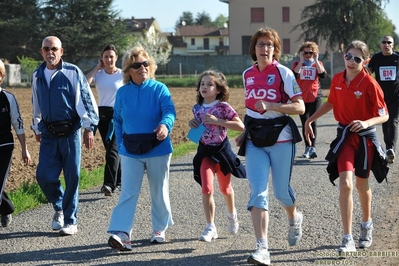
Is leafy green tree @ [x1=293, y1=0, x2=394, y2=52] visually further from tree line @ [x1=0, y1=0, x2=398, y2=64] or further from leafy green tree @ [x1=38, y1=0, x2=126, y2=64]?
leafy green tree @ [x1=38, y1=0, x2=126, y2=64]

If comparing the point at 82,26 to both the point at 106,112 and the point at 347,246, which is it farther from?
the point at 347,246

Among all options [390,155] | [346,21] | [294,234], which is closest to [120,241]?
[294,234]

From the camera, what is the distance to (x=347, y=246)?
6102 millimetres

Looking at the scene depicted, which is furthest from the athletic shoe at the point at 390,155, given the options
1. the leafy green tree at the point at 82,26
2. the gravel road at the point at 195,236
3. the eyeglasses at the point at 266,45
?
the leafy green tree at the point at 82,26

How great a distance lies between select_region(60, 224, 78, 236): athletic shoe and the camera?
7160 millimetres

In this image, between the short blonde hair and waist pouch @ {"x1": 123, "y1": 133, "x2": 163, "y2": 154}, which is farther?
the short blonde hair

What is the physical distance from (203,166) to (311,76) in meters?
5.71

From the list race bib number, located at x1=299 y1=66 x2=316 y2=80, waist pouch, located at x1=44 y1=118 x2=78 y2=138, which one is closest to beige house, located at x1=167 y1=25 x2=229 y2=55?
race bib number, located at x1=299 y1=66 x2=316 y2=80

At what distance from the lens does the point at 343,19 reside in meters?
56.2

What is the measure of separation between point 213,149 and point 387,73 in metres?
6.17

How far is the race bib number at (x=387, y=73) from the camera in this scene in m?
12.1

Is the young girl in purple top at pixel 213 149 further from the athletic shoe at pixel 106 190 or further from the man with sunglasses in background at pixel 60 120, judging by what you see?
the athletic shoe at pixel 106 190

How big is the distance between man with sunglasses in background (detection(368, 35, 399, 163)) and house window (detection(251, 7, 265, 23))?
72627 millimetres

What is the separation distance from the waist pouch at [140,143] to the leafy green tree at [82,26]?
198ft
